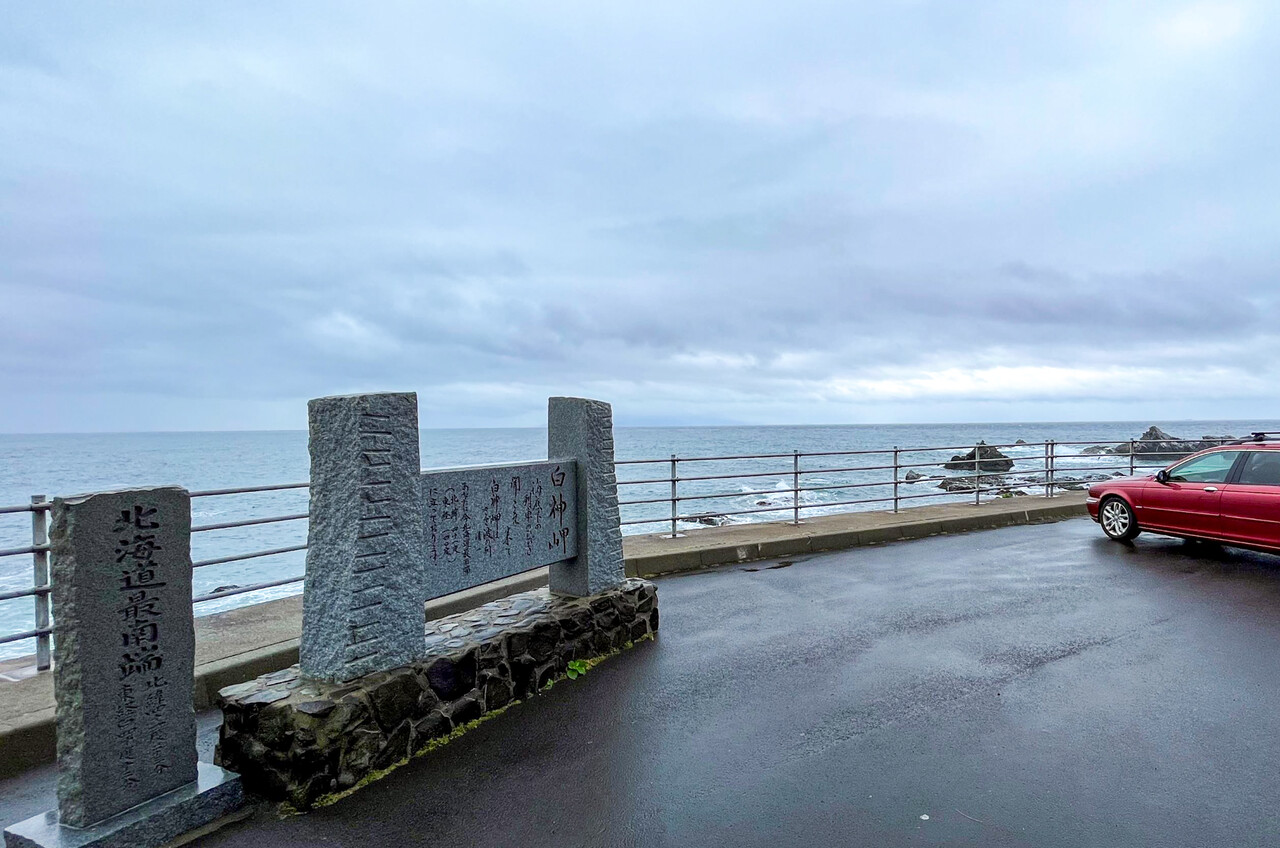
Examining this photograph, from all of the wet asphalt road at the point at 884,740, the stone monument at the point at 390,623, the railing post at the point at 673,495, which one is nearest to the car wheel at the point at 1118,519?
the wet asphalt road at the point at 884,740

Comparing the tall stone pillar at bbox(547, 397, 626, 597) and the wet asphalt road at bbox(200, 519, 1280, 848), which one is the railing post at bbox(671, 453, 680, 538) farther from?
the tall stone pillar at bbox(547, 397, 626, 597)

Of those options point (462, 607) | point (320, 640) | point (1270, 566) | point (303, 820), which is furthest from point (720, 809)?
point (1270, 566)

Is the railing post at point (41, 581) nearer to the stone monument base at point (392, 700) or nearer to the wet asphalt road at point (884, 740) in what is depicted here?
the stone monument base at point (392, 700)

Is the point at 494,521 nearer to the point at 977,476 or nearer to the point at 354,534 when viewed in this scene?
the point at 354,534

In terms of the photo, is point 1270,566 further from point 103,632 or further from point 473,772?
point 103,632

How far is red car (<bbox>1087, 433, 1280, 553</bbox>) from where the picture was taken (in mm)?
9320

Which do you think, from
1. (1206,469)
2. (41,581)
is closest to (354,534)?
(41,581)

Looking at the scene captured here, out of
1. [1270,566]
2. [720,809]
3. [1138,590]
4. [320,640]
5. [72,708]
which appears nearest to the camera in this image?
[72,708]

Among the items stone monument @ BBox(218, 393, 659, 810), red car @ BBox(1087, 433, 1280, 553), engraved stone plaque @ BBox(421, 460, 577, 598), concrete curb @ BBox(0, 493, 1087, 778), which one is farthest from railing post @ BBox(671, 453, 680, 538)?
red car @ BBox(1087, 433, 1280, 553)

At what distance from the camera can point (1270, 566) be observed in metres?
9.51

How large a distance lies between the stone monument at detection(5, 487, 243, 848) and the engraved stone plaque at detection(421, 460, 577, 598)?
1585mm

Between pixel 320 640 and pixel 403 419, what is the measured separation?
4.68ft

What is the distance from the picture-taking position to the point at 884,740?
15.4 feet

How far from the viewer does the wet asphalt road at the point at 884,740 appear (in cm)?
378
